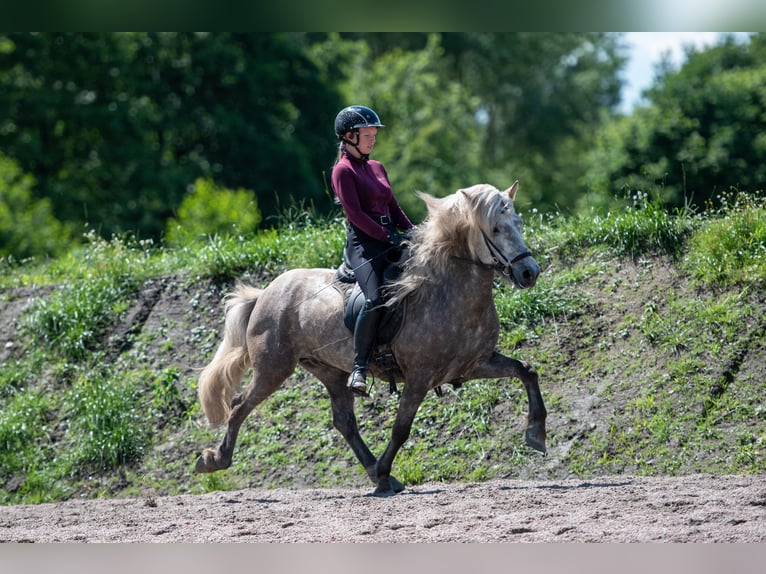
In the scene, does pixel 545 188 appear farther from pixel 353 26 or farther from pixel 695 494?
pixel 695 494

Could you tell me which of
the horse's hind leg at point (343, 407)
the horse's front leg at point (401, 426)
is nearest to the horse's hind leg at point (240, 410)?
the horse's hind leg at point (343, 407)

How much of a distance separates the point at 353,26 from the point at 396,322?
3345 millimetres

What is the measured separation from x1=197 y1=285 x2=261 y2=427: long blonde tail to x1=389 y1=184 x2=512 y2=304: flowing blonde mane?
5.77 ft

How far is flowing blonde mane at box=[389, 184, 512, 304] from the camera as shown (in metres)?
7.22

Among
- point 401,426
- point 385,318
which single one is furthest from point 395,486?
point 385,318

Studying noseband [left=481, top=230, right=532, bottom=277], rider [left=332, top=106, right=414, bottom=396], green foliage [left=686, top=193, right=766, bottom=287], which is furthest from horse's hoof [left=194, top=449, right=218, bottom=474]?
green foliage [left=686, top=193, right=766, bottom=287]

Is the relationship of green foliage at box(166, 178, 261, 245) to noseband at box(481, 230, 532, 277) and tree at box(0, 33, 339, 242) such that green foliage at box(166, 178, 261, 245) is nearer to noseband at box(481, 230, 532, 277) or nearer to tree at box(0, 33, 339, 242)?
tree at box(0, 33, 339, 242)

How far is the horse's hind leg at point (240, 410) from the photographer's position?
8438 millimetres

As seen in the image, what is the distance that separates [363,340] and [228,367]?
161 centimetres

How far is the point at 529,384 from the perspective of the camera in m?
7.41

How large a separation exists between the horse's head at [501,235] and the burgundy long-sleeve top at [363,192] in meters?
0.62

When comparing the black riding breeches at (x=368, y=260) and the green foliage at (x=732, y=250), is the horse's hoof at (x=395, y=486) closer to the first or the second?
the black riding breeches at (x=368, y=260)

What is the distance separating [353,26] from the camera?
974 centimetres

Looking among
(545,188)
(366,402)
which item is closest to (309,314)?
(366,402)
